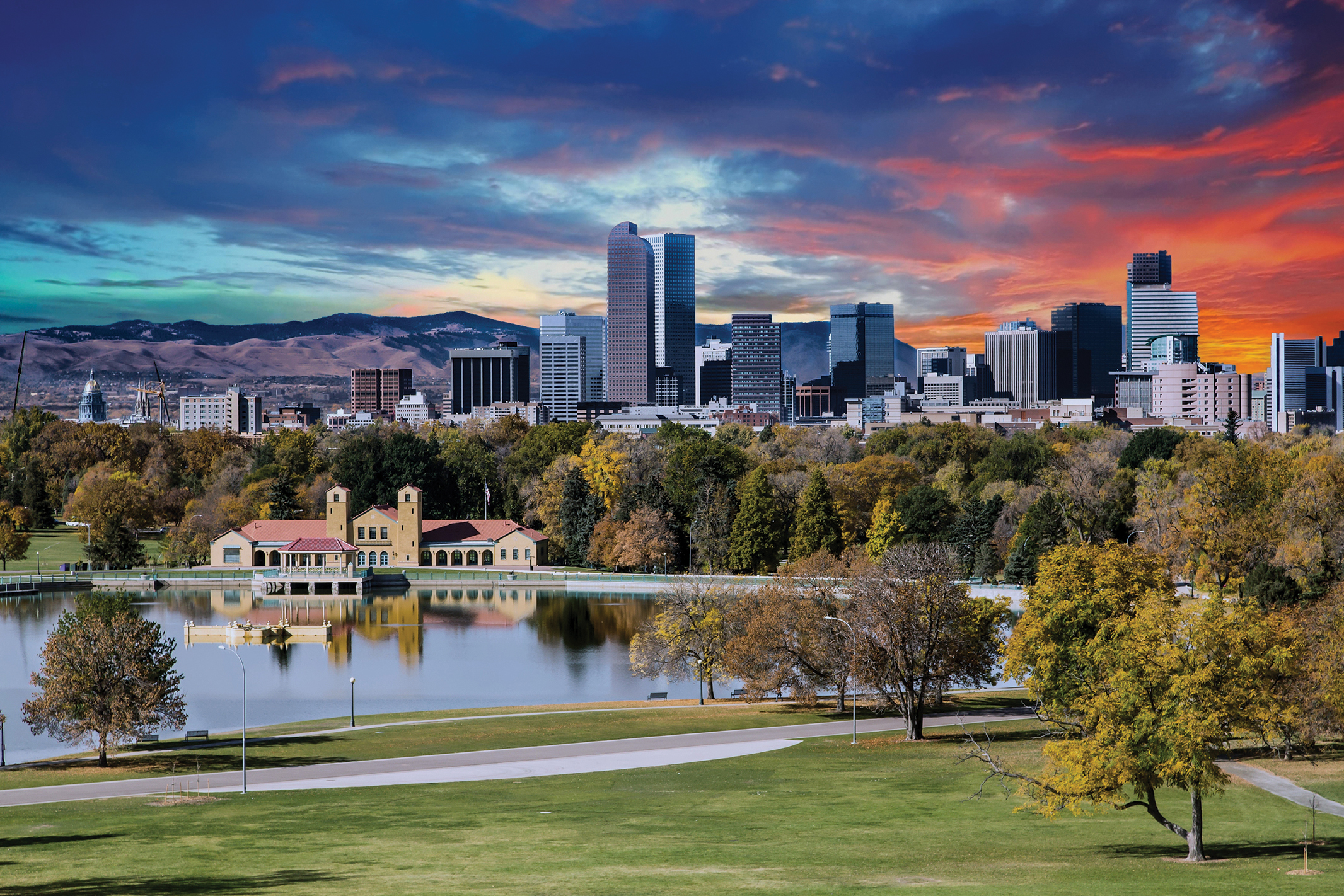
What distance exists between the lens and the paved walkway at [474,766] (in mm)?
36812

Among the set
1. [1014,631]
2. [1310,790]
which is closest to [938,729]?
[1014,631]

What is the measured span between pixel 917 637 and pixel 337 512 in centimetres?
8866

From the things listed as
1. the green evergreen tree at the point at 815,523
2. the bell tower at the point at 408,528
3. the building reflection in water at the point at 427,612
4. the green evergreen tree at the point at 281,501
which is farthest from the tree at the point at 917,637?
the green evergreen tree at the point at 281,501

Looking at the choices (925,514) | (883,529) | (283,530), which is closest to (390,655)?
(883,529)

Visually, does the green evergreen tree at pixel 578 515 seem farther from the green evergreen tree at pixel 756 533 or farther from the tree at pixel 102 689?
the tree at pixel 102 689

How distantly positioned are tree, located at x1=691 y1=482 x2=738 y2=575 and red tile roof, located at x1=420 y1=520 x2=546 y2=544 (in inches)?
784

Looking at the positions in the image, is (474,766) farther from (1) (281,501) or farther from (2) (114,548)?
(1) (281,501)

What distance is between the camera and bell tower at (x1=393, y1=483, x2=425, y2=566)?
126 m

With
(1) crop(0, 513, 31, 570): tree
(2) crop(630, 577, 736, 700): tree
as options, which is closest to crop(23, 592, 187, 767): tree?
(2) crop(630, 577, 736, 700): tree

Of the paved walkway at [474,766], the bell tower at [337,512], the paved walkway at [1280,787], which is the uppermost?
the bell tower at [337,512]

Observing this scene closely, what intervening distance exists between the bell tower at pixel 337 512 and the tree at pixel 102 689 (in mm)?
81768

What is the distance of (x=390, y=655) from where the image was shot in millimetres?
73812

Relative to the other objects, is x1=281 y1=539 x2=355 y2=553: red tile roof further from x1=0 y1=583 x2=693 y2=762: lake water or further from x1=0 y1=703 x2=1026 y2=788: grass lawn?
x1=0 y1=703 x2=1026 y2=788: grass lawn

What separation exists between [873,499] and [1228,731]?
8934 cm
